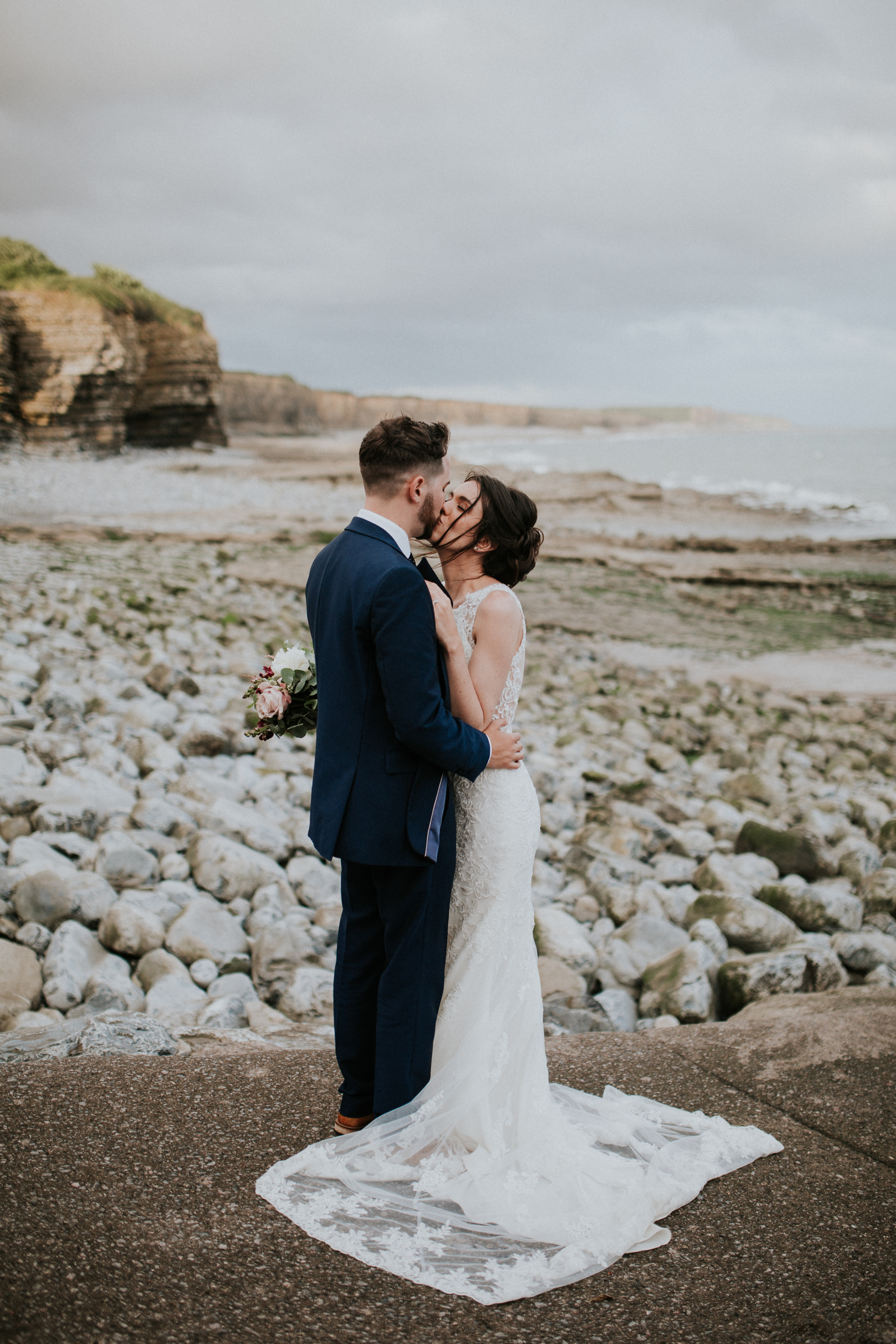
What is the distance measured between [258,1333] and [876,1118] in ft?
6.75

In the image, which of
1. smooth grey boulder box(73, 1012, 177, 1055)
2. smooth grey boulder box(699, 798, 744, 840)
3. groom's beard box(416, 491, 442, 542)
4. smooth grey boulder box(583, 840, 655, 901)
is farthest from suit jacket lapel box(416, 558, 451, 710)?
smooth grey boulder box(699, 798, 744, 840)

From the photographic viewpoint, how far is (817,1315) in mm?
2215

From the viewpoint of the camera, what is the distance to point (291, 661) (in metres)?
2.99

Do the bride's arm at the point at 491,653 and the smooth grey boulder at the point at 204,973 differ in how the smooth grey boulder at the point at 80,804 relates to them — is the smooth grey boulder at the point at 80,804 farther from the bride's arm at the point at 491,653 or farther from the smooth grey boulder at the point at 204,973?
the bride's arm at the point at 491,653

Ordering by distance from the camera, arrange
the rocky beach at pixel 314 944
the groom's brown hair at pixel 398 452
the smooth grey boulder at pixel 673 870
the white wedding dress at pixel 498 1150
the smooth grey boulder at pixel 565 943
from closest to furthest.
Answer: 1. the rocky beach at pixel 314 944
2. the white wedding dress at pixel 498 1150
3. the groom's brown hair at pixel 398 452
4. the smooth grey boulder at pixel 565 943
5. the smooth grey boulder at pixel 673 870

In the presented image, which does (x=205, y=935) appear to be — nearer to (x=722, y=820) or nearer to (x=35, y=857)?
(x=35, y=857)

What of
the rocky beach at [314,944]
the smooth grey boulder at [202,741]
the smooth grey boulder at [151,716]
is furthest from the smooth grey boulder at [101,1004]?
the smooth grey boulder at [151,716]

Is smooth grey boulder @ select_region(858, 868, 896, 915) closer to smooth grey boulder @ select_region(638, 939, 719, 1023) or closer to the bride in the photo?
smooth grey boulder @ select_region(638, 939, 719, 1023)

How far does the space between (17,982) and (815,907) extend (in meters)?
3.95

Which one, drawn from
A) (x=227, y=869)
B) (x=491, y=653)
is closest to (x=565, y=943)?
(x=227, y=869)

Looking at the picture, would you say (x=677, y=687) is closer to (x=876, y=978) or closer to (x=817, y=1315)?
(x=876, y=978)

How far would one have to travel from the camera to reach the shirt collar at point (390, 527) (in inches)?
102

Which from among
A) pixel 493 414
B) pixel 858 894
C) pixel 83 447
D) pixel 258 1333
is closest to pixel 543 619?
pixel 858 894

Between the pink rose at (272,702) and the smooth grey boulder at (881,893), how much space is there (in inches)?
160
